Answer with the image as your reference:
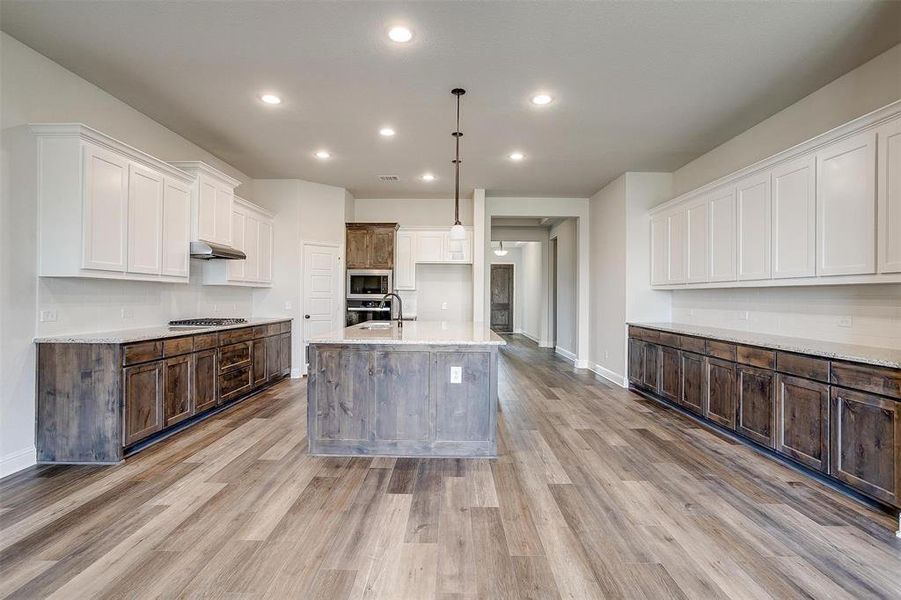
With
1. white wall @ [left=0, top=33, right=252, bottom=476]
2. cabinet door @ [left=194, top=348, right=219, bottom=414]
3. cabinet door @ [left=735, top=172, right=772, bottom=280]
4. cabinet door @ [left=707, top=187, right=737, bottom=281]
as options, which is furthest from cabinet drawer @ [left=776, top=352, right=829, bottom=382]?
white wall @ [left=0, top=33, right=252, bottom=476]

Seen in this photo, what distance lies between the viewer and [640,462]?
325cm

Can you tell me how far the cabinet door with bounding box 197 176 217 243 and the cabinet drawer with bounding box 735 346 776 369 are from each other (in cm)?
530

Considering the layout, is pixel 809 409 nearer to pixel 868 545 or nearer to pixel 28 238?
pixel 868 545

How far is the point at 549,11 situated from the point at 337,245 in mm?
4951

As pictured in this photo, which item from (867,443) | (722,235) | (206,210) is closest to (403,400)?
(867,443)

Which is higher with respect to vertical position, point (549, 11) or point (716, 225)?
point (549, 11)

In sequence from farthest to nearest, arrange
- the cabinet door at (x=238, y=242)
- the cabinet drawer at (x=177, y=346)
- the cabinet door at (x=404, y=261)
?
the cabinet door at (x=404, y=261), the cabinet door at (x=238, y=242), the cabinet drawer at (x=177, y=346)

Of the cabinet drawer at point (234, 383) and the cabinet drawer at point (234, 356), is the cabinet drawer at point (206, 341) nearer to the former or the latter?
the cabinet drawer at point (234, 356)

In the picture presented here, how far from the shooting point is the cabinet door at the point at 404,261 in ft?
24.1

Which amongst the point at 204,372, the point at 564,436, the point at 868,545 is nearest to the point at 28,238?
the point at 204,372

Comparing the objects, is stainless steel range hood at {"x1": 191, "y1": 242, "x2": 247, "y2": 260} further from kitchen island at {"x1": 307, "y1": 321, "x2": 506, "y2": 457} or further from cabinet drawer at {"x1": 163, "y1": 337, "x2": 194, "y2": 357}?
kitchen island at {"x1": 307, "y1": 321, "x2": 506, "y2": 457}

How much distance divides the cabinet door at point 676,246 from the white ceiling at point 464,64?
0.85m

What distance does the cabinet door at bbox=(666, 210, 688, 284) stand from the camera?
5180 millimetres

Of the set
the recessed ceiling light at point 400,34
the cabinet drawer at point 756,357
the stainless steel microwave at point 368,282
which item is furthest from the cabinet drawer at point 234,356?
the cabinet drawer at point 756,357
